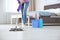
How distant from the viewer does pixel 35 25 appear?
186 inches

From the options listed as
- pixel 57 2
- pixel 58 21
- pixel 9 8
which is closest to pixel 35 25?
pixel 58 21

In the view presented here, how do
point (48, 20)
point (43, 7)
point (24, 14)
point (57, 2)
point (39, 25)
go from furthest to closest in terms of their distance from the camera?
1. point (43, 7)
2. point (57, 2)
3. point (48, 20)
4. point (39, 25)
5. point (24, 14)

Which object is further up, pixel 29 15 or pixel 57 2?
pixel 57 2

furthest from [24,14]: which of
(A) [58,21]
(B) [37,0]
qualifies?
(B) [37,0]

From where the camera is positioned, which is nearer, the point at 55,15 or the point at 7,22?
the point at 55,15

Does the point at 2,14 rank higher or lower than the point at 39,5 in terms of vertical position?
lower

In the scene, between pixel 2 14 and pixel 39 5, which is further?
pixel 39 5

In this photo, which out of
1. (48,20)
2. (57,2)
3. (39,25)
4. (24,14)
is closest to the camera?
(24,14)

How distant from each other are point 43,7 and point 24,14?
11.5ft

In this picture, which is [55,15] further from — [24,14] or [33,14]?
[24,14]

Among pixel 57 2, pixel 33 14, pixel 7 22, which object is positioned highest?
pixel 57 2

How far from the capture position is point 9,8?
7.46 metres

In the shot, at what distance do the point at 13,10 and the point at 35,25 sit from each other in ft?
9.89

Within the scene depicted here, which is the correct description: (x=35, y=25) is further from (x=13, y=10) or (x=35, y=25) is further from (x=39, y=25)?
(x=13, y=10)
